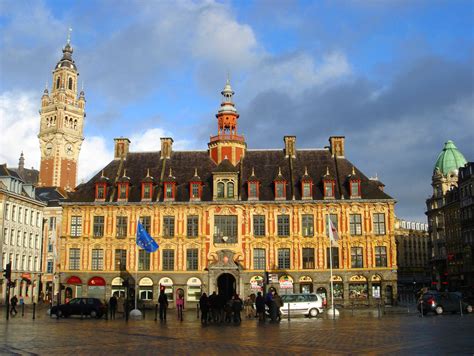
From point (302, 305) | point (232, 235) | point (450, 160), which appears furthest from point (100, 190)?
point (450, 160)

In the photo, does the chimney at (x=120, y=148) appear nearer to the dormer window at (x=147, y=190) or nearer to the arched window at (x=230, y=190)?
the dormer window at (x=147, y=190)

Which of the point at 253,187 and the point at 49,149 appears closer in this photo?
the point at 253,187

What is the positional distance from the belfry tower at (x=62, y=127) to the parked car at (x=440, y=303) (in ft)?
343

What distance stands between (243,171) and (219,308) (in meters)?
27.8

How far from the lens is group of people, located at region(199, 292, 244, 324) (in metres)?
32.7

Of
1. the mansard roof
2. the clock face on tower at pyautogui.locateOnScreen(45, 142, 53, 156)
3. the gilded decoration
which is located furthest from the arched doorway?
the clock face on tower at pyautogui.locateOnScreen(45, 142, 53, 156)

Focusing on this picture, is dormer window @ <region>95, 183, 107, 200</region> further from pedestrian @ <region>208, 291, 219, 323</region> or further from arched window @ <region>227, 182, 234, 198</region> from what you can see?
pedestrian @ <region>208, 291, 219, 323</region>

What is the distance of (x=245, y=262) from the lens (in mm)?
56062

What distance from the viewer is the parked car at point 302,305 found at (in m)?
37.7

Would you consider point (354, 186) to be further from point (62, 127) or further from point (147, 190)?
point (62, 127)

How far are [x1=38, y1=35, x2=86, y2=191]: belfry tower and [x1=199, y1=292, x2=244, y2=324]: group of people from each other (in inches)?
4045

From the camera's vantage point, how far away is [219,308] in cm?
3438

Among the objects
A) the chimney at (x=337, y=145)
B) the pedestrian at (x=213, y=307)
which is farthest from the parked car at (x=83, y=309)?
the chimney at (x=337, y=145)

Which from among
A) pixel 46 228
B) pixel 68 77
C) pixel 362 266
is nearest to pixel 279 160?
pixel 362 266
